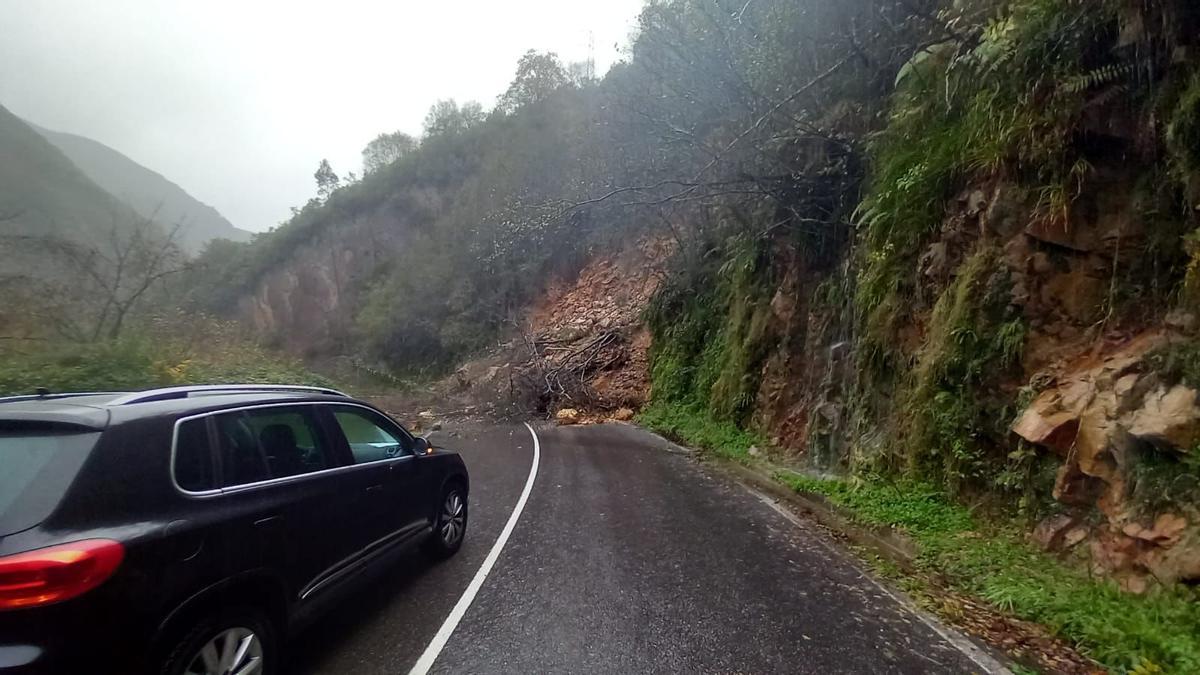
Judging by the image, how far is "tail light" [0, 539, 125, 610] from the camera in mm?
2469

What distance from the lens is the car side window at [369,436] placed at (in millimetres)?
4949

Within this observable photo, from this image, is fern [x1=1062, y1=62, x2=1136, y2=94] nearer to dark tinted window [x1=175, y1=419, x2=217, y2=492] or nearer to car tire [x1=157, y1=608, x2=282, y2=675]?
dark tinted window [x1=175, y1=419, x2=217, y2=492]

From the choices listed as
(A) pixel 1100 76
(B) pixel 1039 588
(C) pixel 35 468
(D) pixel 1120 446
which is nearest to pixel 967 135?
(A) pixel 1100 76

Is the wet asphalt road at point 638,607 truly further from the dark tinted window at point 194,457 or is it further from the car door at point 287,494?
the dark tinted window at point 194,457

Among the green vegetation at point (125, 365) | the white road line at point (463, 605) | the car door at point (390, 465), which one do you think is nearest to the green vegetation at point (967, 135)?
the white road line at point (463, 605)

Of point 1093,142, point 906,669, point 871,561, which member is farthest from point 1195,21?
point 906,669

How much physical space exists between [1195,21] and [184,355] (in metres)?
14.9

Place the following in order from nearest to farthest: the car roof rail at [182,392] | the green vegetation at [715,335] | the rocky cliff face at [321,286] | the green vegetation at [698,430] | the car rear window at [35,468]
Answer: the car rear window at [35,468] < the car roof rail at [182,392] < the green vegetation at [698,430] < the green vegetation at [715,335] < the rocky cliff face at [321,286]

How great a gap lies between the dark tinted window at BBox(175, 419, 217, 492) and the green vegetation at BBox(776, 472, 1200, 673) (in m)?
5.15

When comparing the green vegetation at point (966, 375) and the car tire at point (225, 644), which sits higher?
the green vegetation at point (966, 375)

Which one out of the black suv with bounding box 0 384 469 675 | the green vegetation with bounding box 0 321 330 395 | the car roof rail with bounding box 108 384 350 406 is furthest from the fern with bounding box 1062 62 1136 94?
the green vegetation with bounding box 0 321 330 395

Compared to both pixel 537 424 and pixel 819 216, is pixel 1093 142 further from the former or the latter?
pixel 537 424

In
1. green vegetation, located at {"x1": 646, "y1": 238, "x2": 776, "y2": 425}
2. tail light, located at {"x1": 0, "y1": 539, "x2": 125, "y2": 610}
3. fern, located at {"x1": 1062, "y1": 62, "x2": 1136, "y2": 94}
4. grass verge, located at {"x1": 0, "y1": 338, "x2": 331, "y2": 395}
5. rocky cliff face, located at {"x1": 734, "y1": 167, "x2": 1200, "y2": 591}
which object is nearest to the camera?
tail light, located at {"x1": 0, "y1": 539, "x2": 125, "y2": 610}

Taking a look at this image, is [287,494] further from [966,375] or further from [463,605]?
[966,375]
